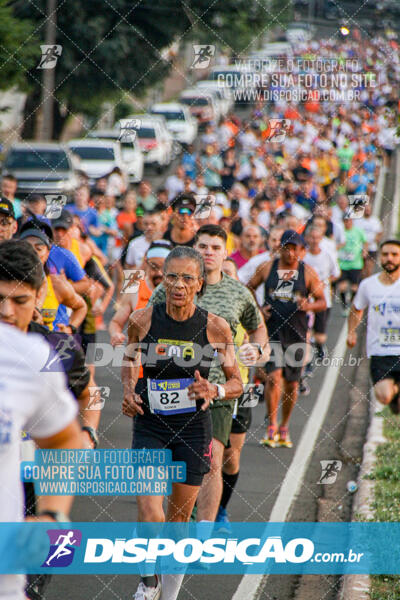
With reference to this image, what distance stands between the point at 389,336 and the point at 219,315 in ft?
9.38

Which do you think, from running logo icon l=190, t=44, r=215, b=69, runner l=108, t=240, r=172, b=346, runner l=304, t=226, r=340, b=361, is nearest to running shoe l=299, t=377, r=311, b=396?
runner l=304, t=226, r=340, b=361

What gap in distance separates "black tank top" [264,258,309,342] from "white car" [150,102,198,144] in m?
29.8

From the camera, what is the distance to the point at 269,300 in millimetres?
10508

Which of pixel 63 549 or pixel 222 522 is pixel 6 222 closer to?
pixel 222 522

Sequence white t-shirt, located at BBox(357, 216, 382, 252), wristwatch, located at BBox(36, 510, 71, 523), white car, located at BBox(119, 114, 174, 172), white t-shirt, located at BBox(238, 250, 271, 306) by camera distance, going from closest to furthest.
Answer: wristwatch, located at BBox(36, 510, 71, 523) < white t-shirt, located at BBox(238, 250, 271, 306) < white t-shirt, located at BBox(357, 216, 382, 252) < white car, located at BBox(119, 114, 174, 172)

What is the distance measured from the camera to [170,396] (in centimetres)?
618

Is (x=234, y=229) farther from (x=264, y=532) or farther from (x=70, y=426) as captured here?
(x=70, y=426)

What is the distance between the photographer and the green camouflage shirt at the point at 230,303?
7215 millimetres

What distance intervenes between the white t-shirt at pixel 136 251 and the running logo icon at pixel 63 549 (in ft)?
17.9

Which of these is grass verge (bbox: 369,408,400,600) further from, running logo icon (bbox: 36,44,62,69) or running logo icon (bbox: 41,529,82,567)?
running logo icon (bbox: 36,44,62,69)

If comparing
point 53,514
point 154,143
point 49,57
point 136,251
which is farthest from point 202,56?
point 154,143

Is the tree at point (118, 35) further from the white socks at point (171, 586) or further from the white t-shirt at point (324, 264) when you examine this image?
the white socks at point (171, 586)

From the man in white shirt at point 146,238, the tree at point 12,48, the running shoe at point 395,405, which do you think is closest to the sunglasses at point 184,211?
the man in white shirt at point 146,238

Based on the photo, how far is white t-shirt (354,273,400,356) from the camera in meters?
9.65
